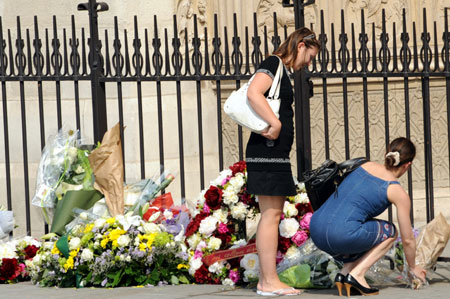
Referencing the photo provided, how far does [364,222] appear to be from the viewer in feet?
18.5

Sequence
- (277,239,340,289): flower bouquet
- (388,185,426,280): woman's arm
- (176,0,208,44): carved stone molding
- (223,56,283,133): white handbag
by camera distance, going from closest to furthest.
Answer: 1. (388,185,426,280): woman's arm
2. (223,56,283,133): white handbag
3. (277,239,340,289): flower bouquet
4. (176,0,208,44): carved stone molding

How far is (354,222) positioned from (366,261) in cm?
25

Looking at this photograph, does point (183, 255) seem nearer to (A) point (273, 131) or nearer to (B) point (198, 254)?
(B) point (198, 254)

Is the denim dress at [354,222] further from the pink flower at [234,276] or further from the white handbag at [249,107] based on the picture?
the pink flower at [234,276]

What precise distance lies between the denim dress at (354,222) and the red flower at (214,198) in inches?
38.8

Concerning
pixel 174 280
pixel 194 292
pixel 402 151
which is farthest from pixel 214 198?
pixel 402 151

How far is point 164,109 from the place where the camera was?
1015cm

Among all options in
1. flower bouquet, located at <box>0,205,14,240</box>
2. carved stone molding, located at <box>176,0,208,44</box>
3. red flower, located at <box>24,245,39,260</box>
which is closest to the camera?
red flower, located at <box>24,245,39,260</box>

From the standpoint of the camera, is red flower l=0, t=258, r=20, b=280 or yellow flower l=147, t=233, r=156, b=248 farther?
red flower l=0, t=258, r=20, b=280

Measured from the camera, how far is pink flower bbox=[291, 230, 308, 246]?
6.27m

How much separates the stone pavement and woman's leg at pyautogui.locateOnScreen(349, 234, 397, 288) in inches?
Result: 6.7

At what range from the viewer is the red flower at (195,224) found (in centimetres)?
656

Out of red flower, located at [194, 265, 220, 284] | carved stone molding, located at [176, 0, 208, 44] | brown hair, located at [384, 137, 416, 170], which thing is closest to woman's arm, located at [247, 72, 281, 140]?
brown hair, located at [384, 137, 416, 170]

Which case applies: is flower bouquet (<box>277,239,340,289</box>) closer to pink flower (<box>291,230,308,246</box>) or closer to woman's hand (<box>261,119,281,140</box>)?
pink flower (<box>291,230,308,246</box>)
